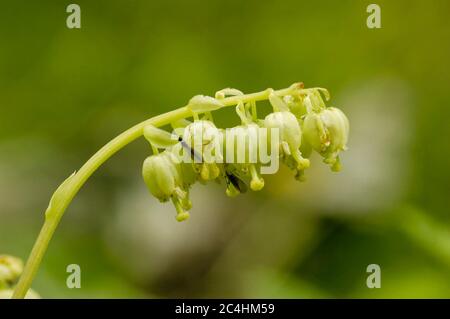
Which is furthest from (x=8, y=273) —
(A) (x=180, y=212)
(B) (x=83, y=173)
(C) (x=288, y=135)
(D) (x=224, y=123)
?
(D) (x=224, y=123)

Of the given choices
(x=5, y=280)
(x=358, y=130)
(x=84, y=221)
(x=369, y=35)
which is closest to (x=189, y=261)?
(x=84, y=221)

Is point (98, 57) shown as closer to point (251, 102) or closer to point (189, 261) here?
point (189, 261)

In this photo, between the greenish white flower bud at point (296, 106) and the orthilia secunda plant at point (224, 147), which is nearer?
the orthilia secunda plant at point (224, 147)

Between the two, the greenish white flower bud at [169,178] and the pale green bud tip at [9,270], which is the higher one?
the greenish white flower bud at [169,178]

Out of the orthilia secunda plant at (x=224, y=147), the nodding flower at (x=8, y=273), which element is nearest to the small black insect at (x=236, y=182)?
the orthilia secunda plant at (x=224, y=147)

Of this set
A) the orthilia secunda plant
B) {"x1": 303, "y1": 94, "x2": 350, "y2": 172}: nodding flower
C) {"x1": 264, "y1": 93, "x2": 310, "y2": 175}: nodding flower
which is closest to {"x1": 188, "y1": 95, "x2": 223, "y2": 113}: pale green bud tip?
the orthilia secunda plant

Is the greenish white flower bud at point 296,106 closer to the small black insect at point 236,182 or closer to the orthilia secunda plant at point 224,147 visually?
the orthilia secunda plant at point 224,147

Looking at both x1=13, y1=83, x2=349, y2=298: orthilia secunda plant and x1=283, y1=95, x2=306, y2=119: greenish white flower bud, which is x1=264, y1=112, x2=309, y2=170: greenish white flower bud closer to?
x1=13, y1=83, x2=349, y2=298: orthilia secunda plant
